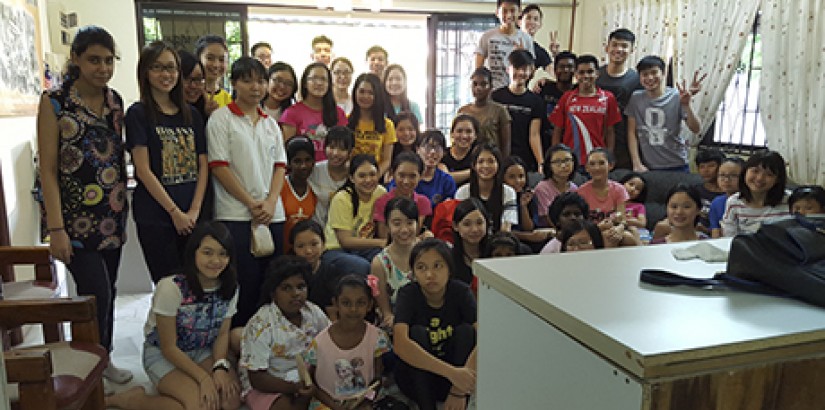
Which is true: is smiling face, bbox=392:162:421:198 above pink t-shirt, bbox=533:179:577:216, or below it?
above

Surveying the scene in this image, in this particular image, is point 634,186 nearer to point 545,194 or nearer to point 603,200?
point 603,200

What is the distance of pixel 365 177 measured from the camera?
2.67 m

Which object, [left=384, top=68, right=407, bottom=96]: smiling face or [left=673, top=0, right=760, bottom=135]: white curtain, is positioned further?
[left=673, top=0, right=760, bottom=135]: white curtain

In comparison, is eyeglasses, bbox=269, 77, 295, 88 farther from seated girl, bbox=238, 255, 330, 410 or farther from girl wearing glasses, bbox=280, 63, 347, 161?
seated girl, bbox=238, 255, 330, 410

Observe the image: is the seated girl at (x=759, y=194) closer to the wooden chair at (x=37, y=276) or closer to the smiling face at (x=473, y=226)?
the smiling face at (x=473, y=226)

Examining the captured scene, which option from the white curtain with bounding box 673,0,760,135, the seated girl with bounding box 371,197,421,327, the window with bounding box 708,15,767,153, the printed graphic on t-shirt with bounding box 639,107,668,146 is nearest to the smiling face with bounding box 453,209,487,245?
the seated girl with bounding box 371,197,421,327

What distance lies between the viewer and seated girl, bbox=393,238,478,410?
2000 millimetres

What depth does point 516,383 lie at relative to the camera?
925 mm

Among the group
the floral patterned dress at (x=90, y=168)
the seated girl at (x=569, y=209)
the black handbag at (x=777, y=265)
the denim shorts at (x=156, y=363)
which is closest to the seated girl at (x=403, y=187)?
the seated girl at (x=569, y=209)

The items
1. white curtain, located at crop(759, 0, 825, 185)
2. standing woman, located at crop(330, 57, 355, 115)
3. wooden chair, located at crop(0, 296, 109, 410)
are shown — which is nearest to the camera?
wooden chair, located at crop(0, 296, 109, 410)

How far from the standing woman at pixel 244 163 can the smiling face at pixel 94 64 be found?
1.33 feet

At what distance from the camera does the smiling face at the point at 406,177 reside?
8.81 ft

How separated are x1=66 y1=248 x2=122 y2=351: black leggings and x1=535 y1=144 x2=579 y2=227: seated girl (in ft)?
6.68

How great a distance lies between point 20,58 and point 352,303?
98.0 inches
